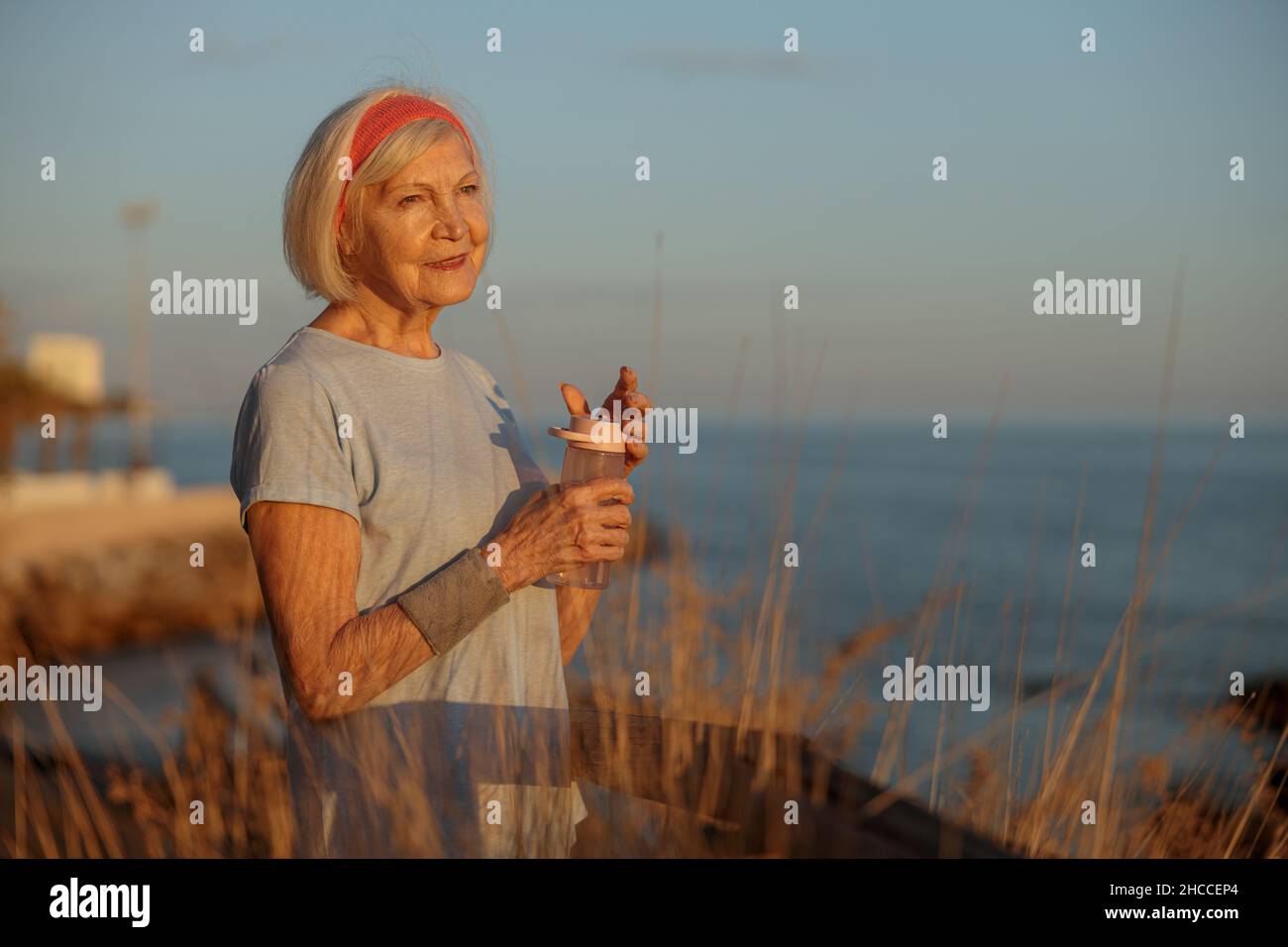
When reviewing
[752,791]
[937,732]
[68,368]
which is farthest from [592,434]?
[68,368]

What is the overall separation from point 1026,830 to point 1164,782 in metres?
0.57

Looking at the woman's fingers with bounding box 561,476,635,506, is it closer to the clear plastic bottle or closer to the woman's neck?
the clear plastic bottle

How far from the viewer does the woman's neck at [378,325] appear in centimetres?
207

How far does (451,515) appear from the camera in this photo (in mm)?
1988

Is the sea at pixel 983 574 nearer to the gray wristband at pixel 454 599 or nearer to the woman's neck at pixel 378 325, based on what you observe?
the woman's neck at pixel 378 325

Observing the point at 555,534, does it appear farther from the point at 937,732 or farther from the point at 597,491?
the point at 937,732

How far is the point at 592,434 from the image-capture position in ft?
6.56

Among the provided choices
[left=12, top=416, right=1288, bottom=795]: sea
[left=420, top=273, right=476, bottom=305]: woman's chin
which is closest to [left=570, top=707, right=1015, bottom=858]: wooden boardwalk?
[left=12, top=416, right=1288, bottom=795]: sea

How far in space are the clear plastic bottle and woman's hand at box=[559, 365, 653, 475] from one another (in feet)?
0.10

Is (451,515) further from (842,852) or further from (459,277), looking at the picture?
(842,852)

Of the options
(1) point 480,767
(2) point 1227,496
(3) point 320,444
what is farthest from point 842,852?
(2) point 1227,496

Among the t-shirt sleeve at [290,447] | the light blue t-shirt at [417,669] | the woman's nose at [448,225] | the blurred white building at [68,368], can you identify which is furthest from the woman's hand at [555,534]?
the blurred white building at [68,368]

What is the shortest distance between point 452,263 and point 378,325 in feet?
0.58

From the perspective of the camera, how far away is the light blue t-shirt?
1.83m
